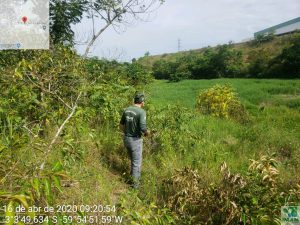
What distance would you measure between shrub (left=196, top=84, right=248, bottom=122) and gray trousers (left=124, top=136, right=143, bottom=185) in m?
5.83

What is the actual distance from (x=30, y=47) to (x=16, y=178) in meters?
5.25

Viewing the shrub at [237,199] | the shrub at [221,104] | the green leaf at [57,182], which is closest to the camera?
the green leaf at [57,182]

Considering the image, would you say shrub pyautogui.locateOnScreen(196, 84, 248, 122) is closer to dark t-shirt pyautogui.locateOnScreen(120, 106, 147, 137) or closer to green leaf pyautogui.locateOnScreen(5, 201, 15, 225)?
dark t-shirt pyautogui.locateOnScreen(120, 106, 147, 137)

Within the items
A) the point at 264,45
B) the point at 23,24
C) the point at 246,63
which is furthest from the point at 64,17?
the point at 264,45

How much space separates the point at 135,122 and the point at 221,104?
20.2 ft

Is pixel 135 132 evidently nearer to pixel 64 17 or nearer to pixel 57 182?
pixel 57 182

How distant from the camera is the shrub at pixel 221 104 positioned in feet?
34.6

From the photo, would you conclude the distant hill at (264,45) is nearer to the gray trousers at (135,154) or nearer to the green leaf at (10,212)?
the gray trousers at (135,154)

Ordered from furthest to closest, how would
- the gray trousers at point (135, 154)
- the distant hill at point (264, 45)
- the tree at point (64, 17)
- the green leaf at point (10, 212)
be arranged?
the distant hill at point (264, 45) → the tree at point (64, 17) → the gray trousers at point (135, 154) → the green leaf at point (10, 212)

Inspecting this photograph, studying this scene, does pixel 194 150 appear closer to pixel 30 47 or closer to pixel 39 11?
pixel 30 47

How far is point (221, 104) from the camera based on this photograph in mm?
10570

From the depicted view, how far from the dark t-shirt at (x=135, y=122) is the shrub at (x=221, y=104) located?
19.0ft

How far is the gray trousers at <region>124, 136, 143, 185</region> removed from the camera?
16.1 feet

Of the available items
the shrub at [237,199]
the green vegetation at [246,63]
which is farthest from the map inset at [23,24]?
the green vegetation at [246,63]
